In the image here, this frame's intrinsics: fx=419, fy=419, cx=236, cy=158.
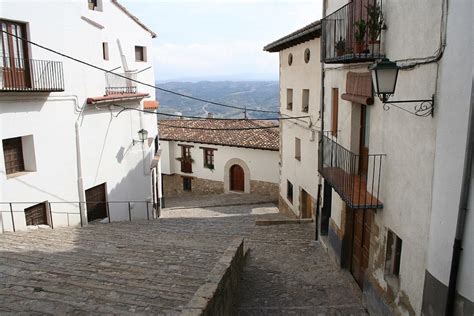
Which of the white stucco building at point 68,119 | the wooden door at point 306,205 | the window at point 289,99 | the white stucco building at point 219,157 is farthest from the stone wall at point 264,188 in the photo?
the white stucco building at point 68,119

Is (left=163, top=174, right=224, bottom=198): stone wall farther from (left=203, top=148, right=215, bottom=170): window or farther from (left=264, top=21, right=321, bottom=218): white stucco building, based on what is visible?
(left=264, top=21, right=321, bottom=218): white stucco building

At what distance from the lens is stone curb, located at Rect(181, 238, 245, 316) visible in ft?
15.9

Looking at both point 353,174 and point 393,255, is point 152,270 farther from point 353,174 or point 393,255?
point 353,174

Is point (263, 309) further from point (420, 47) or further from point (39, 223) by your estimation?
point (39, 223)

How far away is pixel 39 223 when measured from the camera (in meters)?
11.8

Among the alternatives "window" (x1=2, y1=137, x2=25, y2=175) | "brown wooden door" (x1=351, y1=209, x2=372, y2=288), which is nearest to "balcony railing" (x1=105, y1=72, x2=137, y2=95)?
"window" (x1=2, y1=137, x2=25, y2=175)

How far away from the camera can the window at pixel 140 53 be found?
729 inches

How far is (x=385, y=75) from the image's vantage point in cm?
573

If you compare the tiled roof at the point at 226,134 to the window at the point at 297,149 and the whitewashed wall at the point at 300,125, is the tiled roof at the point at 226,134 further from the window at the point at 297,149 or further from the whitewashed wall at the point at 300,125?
the window at the point at 297,149

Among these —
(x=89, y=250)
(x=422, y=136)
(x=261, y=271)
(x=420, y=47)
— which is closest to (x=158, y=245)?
(x=89, y=250)

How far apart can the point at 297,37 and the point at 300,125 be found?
309 centimetres

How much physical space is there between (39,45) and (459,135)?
A: 10519 millimetres

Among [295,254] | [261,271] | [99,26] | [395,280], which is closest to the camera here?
[395,280]

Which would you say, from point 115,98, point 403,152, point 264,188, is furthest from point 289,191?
point 403,152
